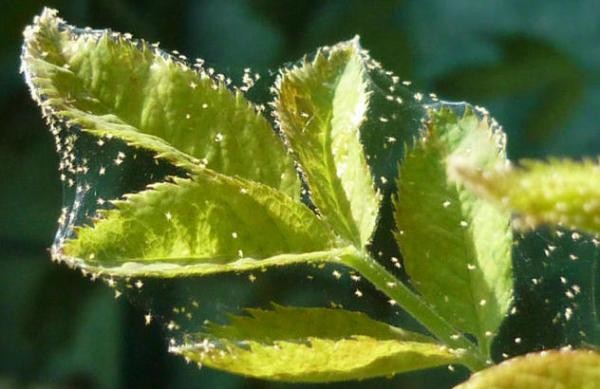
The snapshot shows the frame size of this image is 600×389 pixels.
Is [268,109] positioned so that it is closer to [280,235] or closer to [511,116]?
[280,235]

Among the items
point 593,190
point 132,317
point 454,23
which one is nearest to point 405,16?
point 454,23

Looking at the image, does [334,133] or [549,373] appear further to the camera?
[334,133]

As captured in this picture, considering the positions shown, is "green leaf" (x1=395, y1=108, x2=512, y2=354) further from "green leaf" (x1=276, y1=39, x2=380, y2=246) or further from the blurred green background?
the blurred green background

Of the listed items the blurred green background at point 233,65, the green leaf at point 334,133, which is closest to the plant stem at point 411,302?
the green leaf at point 334,133

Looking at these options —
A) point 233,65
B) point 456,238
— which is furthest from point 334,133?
point 233,65

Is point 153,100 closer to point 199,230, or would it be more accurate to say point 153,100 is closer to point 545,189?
point 199,230

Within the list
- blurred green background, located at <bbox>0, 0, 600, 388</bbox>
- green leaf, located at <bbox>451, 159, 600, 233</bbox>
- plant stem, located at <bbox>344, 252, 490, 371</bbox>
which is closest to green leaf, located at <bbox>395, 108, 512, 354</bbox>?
plant stem, located at <bbox>344, 252, 490, 371</bbox>
